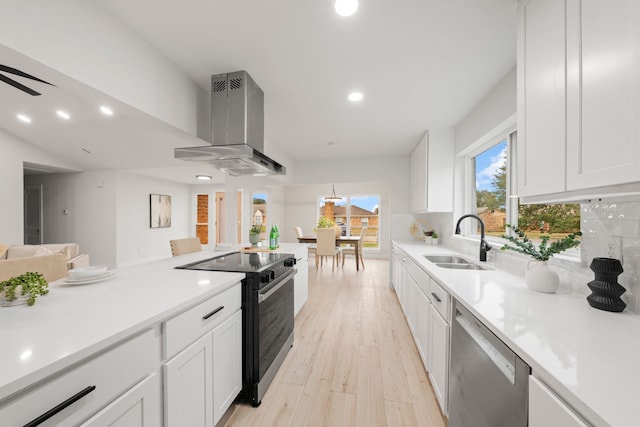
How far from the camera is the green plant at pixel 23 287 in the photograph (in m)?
0.97

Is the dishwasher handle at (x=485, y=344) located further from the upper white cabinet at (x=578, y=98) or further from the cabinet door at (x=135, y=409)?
the cabinet door at (x=135, y=409)

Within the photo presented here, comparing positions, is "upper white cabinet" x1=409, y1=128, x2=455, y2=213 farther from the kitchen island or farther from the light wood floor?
the kitchen island

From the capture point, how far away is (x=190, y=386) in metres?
1.13

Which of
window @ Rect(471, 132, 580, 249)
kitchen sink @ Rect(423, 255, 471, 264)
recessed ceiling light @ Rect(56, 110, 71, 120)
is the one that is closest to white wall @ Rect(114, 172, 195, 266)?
recessed ceiling light @ Rect(56, 110, 71, 120)

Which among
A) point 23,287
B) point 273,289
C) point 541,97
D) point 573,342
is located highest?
point 541,97

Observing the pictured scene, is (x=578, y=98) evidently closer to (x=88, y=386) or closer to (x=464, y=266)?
(x=464, y=266)

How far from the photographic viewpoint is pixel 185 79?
6.66 ft

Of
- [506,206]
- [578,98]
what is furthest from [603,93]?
[506,206]

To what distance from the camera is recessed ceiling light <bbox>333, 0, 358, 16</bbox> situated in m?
1.31

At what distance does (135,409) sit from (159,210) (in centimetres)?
697

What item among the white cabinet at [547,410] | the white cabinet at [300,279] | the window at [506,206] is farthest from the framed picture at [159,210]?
the white cabinet at [547,410]

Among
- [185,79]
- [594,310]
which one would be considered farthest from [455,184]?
[185,79]

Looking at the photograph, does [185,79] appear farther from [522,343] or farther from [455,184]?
[455,184]

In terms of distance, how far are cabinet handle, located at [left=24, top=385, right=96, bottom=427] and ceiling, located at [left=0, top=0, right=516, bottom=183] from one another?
1439 mm
